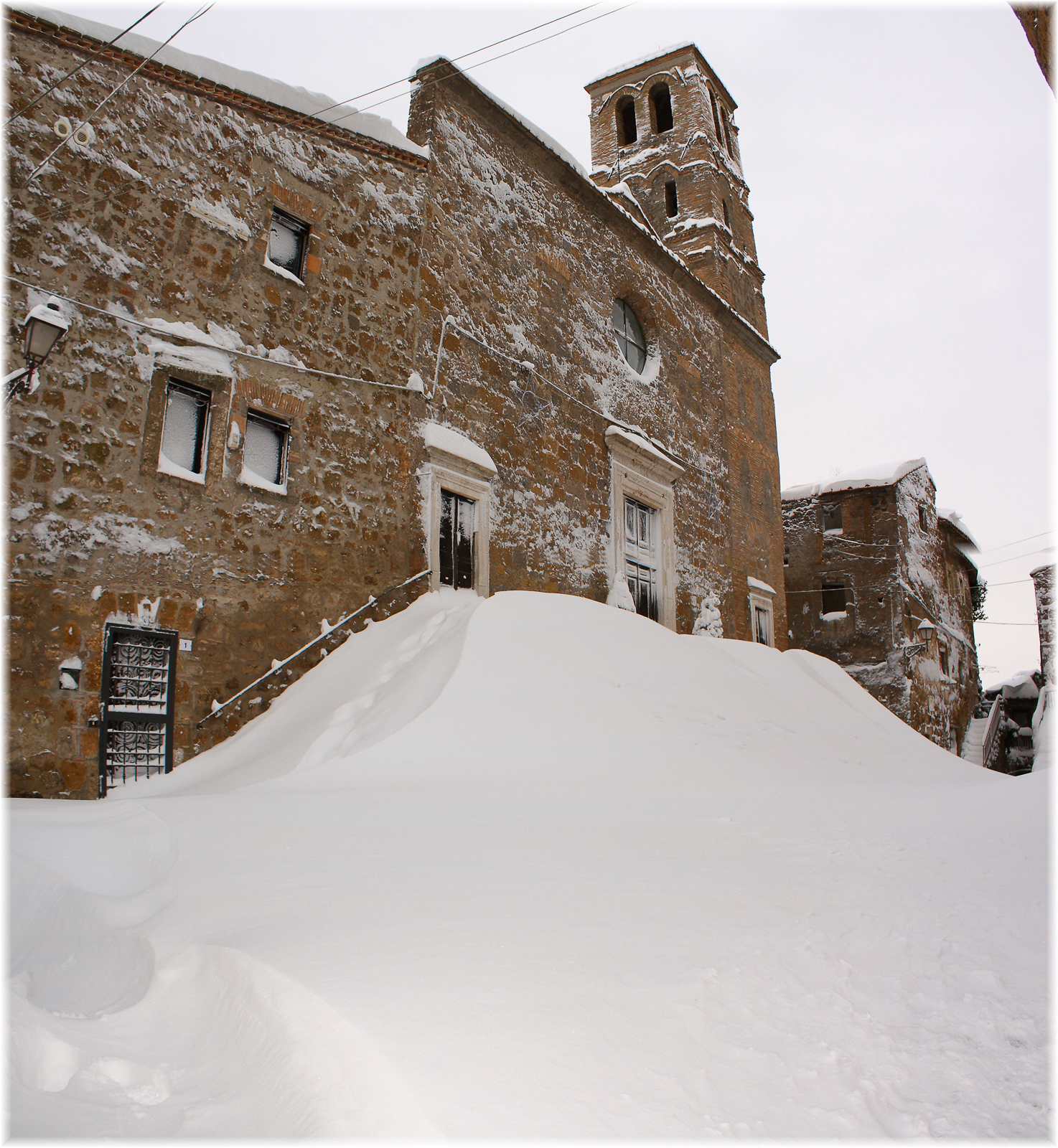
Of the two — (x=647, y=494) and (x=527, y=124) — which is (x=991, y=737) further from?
(x=527, y=124)

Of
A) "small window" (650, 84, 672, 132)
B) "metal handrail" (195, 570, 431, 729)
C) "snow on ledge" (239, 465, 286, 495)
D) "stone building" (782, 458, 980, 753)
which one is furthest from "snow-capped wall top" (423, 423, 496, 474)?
"stone building" (782, 458, 980, 753)

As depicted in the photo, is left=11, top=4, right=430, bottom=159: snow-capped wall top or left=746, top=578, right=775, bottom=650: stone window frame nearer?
left=11, top=4, right=430, bottom=159: snow-capped wall top

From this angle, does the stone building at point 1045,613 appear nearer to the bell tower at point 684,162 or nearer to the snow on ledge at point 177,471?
the bell tower at point 684,162

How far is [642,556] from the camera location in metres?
13.7

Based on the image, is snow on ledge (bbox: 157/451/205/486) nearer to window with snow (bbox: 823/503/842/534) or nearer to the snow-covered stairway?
window with snow (bbox: 823/503/842/534)

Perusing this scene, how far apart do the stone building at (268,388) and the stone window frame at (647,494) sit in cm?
7

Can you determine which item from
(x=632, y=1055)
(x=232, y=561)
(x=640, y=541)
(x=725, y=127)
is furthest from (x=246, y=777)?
(x=725, y=127)

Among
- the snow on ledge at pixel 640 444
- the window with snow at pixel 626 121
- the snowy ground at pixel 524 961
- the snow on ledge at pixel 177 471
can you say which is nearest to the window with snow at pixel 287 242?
the snow on ledge at pixel 177 471

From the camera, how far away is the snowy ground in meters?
1.74

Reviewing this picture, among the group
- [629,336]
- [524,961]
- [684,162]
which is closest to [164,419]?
[524,961]

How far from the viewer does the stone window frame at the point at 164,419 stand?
7281mm

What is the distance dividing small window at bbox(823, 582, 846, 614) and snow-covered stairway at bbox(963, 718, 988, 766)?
5.23 metres

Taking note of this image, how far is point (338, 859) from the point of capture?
3.19 m

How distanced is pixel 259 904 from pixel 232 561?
5.60 metres
